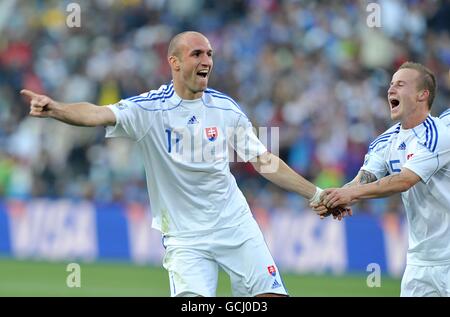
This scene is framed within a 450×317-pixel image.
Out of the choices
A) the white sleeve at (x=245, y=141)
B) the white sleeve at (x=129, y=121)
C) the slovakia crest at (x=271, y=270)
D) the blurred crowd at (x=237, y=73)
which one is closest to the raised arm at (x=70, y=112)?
the white sleeve at (x=129, y=121)

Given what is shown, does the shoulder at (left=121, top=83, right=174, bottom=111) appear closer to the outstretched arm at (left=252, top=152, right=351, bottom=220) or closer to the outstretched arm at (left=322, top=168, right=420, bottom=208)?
the outstretched arm at (left=252, top=152, right=351, bottom=220)

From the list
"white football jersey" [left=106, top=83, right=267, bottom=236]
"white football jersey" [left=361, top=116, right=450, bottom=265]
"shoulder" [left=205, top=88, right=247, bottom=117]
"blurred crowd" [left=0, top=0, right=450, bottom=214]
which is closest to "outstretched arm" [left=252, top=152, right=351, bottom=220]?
"white football jersey" [left=106, top=83, right=267, bottom=236]

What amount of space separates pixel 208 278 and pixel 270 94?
10998 millimetres

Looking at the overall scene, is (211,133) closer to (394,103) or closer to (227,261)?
(227,261)

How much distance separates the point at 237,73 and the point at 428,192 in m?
11.8

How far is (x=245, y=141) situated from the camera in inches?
358

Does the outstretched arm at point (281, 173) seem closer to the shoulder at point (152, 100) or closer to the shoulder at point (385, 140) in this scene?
the shoulder at point (385, 140)

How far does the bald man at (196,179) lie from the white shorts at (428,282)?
1043 millimetres

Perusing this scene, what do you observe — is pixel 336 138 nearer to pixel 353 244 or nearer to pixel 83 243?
pixel 353 244

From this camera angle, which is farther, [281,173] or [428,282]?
[281,173]

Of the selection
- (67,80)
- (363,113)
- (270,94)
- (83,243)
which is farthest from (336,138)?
(67,80)

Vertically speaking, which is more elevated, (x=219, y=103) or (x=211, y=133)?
(x=219, y=103)

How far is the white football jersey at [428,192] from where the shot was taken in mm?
8625
